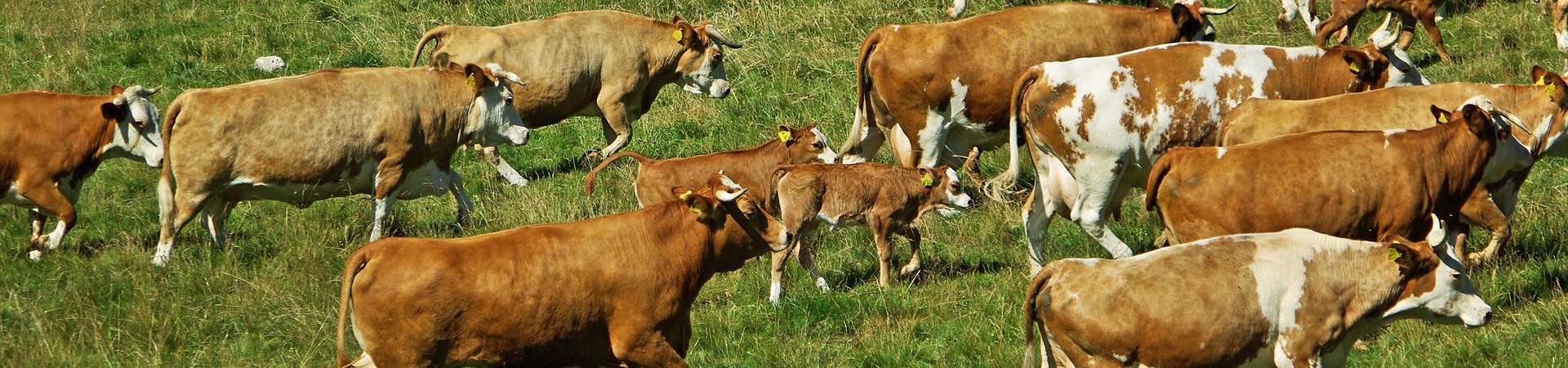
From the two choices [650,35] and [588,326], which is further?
[650,35]

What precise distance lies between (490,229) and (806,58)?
5.79 metres

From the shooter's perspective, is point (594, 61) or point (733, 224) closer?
point (733, 224)

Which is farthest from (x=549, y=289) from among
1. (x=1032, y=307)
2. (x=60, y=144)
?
(x=60, y=144)

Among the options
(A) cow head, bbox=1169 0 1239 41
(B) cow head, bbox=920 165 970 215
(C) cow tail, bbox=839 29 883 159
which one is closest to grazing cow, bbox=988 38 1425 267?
(B) cow head, bbox=920 165 970 215

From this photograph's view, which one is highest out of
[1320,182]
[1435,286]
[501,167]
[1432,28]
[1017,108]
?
[1435,286]

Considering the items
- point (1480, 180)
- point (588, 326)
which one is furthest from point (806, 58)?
point (588, 326)

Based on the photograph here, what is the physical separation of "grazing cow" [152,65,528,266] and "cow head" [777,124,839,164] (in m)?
2.31

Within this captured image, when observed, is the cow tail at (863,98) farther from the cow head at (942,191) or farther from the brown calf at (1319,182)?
the brown calf at (1319,182)

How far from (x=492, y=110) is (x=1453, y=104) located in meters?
7.29

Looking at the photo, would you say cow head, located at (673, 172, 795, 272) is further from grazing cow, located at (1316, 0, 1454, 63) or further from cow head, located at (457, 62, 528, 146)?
grazing cow, located at (1316, 0, 1454, 63)

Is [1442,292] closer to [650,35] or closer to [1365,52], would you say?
[1365,52]

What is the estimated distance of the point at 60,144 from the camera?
474 inches

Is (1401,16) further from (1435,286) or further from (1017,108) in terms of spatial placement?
(1435,286)

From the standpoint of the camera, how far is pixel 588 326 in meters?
8.05
